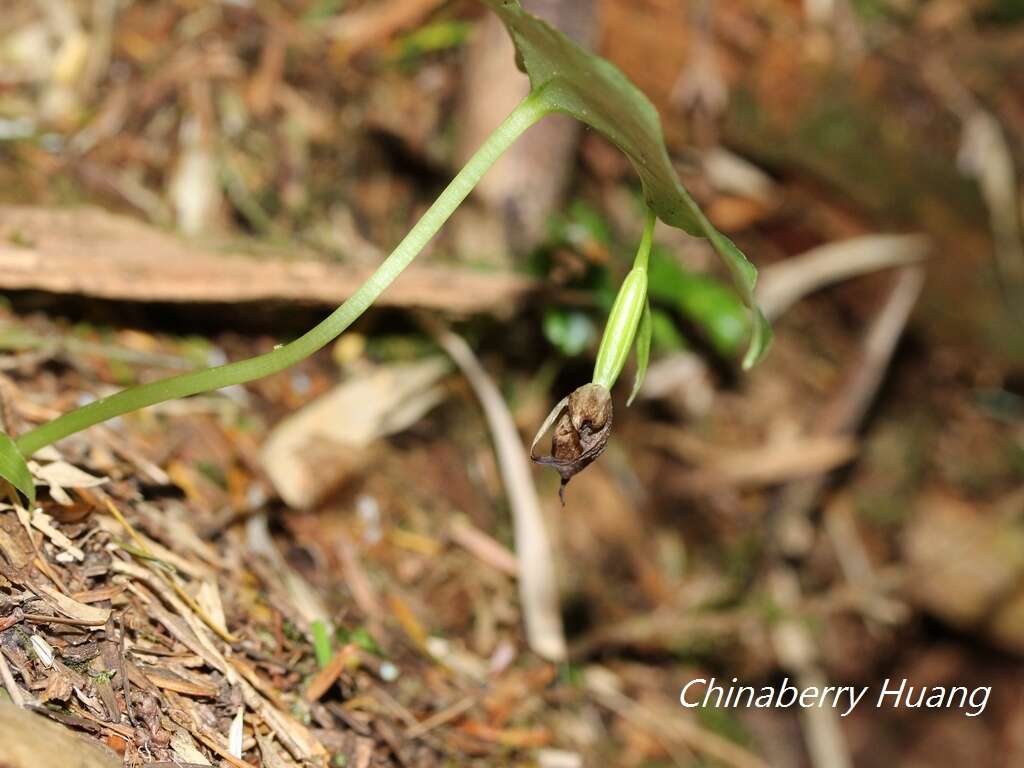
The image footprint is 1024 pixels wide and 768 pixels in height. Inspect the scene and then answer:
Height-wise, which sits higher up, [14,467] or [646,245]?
[646,245]

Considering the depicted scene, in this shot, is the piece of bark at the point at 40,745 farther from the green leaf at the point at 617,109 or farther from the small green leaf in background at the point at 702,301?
the small green leaf in background at the point at 702,301

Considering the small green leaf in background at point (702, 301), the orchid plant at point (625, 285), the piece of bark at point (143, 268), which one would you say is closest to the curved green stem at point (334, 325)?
the orchid plant at point (625, 285)

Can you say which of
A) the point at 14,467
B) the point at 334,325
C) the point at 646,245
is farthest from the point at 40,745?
the point at 646,245

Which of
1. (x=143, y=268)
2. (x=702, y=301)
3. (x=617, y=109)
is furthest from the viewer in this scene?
(x=702, y=301)

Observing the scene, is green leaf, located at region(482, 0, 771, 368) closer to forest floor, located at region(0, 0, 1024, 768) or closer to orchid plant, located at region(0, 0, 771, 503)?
orchid plant, located at region(0, 0, 771, 503)

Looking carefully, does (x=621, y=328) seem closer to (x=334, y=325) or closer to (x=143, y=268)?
(x=334, y=325)

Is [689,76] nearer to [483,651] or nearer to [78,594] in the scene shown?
[483,651]
